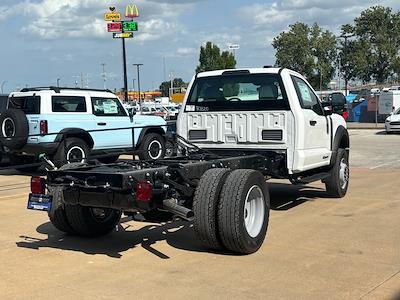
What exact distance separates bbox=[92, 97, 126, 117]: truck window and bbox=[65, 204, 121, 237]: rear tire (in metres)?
7.69

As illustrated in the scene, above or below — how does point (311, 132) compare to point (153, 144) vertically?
above

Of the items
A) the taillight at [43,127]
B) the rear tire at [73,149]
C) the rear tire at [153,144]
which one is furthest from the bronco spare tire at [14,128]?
the rear tire at [153,144]

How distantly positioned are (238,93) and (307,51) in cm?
7155

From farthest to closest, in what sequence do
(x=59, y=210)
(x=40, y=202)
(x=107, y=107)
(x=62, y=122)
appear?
(x=107, y=107)
(x=62, y=122)
(x=59, y=210)
(x=40, y=202)

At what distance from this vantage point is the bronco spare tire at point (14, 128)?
41.6 ft

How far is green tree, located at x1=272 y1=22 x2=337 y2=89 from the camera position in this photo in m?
77.1

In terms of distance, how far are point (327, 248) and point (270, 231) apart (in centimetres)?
100

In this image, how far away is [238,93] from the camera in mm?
8375

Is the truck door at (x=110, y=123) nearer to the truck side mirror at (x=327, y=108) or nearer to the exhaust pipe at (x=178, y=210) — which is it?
the truck side mirror at (x=327, y=108)

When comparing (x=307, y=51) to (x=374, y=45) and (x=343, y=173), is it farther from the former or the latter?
(x=343, y=173)

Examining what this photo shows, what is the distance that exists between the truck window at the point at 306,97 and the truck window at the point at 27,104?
22.5 feet

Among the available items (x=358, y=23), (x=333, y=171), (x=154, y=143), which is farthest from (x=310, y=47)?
(x=333, y=171)

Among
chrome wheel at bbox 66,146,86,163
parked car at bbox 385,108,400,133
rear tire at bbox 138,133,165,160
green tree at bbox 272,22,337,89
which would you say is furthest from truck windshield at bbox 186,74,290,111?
green tree at bbox 272,22,337,89

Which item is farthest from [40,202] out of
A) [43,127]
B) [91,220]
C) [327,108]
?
[43,127]
